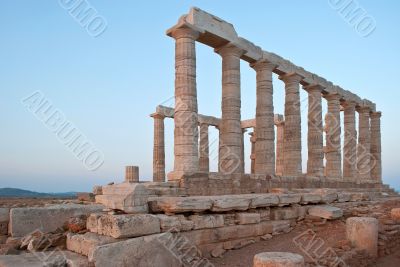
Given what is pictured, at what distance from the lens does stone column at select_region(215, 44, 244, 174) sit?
1720 centimetres

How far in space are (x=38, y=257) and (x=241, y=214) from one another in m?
4.50

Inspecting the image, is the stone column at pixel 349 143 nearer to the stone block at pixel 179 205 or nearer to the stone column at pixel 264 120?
the stone column at pixel 264 120

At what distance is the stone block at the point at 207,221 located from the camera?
7.59m

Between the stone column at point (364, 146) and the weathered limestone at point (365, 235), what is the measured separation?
73.0ft

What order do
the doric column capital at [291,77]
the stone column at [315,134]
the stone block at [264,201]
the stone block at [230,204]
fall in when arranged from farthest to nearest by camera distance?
the stone column at [315,134]
the doric column capital at [291,77]
the stone block at [264,201]
the stone block at [230,204]

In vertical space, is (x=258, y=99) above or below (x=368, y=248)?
above

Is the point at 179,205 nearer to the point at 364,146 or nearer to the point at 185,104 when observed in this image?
the point at 185,104

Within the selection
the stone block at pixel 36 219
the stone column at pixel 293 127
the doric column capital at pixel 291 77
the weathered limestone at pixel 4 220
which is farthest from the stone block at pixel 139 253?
the doric column capital at pixel 291 77

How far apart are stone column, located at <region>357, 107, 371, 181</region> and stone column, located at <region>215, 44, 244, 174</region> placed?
15.9m

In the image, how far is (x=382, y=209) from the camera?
12133 mm

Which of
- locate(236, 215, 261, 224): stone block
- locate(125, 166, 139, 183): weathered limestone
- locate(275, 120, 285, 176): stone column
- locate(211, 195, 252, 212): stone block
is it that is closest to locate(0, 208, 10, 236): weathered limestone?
locate(211, 195, 252, 212): stone block

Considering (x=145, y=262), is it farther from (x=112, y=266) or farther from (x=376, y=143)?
(x=376, y=143)

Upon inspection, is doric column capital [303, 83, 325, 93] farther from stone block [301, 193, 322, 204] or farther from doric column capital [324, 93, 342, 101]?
stone block [301, 193, 322, 204]

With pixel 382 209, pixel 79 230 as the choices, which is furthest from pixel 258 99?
pixel 79 230
